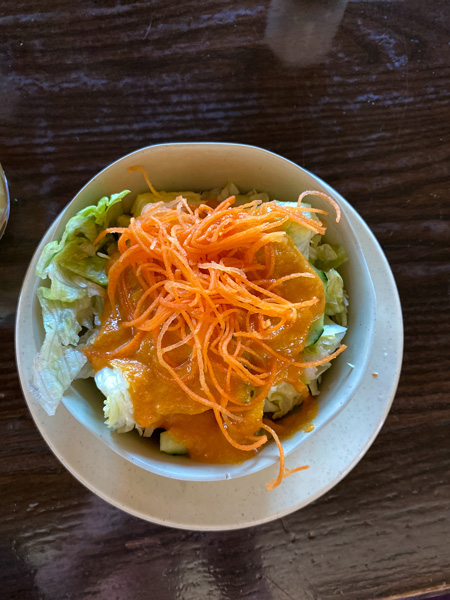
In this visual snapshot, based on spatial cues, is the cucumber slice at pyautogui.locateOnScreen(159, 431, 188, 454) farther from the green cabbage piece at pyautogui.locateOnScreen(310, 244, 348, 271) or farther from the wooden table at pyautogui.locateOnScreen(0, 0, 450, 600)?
the green cabbage piece at pyautogui.locateOnScreen(310, 244, 348, 271)

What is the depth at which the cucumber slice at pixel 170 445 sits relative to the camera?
1194 millimetres

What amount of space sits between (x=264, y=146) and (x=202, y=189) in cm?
29

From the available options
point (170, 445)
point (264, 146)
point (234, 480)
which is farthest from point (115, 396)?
point (264, 146)

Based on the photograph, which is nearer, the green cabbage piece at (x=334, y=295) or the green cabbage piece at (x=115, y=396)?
the green cabbage piece at (x=115, y=396)

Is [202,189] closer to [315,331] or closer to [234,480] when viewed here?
[315,331]

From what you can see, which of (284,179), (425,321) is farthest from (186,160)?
(425,321)

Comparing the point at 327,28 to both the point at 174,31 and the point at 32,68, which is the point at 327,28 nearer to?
the point at 174,31

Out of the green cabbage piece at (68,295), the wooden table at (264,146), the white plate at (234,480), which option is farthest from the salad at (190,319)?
the wooden table at (264,146)

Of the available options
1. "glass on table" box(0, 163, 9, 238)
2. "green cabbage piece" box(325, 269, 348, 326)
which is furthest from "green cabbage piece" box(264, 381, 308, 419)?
"glass on table" box(0, 163, 9, 238)

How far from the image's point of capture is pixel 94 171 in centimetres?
148

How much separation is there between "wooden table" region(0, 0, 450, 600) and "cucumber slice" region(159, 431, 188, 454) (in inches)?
13.2

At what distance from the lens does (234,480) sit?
1.32 m

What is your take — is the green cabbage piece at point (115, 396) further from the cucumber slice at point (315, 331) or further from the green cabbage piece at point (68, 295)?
the cucumber slice at point (315, 331)

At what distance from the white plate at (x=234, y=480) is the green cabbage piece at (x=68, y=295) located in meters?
0.13
